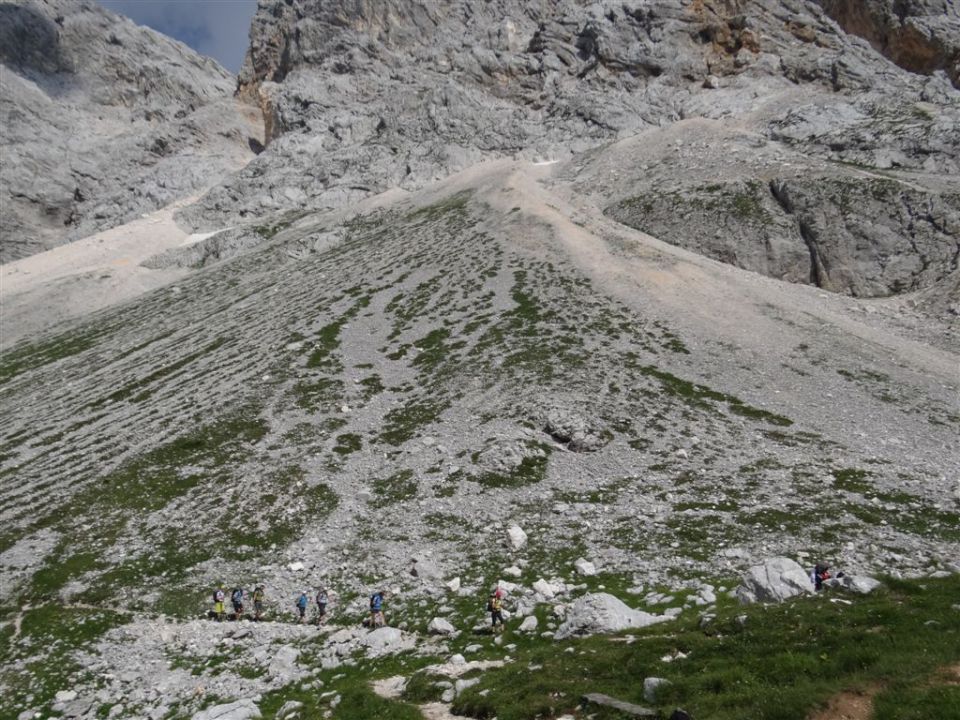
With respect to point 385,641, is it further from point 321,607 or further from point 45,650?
point 45,650

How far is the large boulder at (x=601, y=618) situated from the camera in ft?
63.4

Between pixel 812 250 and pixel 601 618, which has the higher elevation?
pixel 812 250

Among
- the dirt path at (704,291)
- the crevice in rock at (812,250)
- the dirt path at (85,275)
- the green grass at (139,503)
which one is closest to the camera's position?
the green grass at (139,503)

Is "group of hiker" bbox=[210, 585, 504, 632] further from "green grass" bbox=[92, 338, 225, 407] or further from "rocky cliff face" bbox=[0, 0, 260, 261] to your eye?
"rocky cliff face" bbox=[0, 0, 260, 261]

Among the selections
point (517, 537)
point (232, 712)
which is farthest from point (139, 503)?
point (517, 537)

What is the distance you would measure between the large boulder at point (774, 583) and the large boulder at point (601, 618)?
10.4 ft

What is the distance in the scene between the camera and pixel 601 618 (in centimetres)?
1958

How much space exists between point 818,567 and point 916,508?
10510 mm

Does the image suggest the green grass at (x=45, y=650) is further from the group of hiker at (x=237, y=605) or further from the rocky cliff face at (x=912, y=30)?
the rocky cliff face at (x=912, y=30)

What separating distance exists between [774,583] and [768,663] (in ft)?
23.8

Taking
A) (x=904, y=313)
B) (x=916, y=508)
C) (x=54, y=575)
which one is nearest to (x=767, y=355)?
(x=916, y=508)

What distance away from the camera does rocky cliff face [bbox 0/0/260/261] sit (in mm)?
142875

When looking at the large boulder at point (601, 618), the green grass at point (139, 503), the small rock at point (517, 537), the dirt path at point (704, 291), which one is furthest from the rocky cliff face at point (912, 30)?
the green grass at point (139, 503)

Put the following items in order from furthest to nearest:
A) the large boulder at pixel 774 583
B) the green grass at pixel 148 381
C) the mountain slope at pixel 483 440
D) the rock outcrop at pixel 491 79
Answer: the rock outcrop at pixel 491 79, the green grass at pixel 148 381, the mountain slope at pixel 483 440, the large boulder at pixel 774 583
